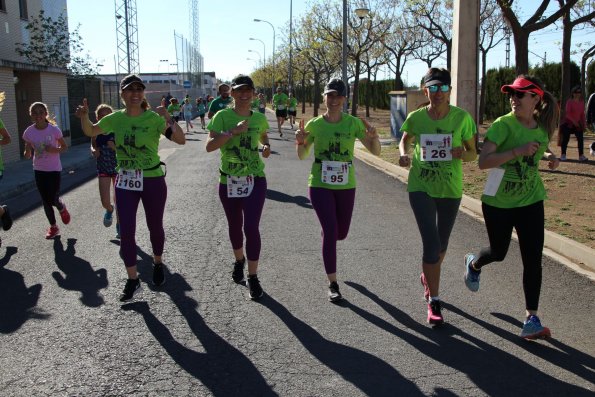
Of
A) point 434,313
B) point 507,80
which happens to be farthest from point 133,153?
point 507,80

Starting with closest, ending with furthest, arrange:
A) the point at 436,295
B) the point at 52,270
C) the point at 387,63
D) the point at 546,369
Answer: the point at 546,369
the point at 436,295
the point at 52,270
the point at 387,63

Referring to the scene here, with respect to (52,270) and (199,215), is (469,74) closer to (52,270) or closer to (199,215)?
(199,215)

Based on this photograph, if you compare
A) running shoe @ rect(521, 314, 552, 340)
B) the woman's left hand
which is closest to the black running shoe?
the woman's left hand

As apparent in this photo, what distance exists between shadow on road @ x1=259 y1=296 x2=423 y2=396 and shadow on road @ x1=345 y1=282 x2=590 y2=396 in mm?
394

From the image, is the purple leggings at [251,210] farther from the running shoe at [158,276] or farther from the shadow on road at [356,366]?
the shadow on road at [356,366]

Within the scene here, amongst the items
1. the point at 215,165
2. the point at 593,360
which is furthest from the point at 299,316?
the point at 215,165

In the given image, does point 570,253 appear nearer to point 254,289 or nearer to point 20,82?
point 254,289

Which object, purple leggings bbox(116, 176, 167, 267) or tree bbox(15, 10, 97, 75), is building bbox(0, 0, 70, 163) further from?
purple leggings bbox(116, 176, 167, 267)

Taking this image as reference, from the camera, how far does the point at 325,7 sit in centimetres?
4109

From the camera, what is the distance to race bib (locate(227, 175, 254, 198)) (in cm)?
532

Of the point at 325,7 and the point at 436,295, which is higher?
the point at 325,7

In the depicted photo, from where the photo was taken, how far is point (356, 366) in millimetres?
3924

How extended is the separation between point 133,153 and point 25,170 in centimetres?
1087

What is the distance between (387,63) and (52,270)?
42.8 meters
